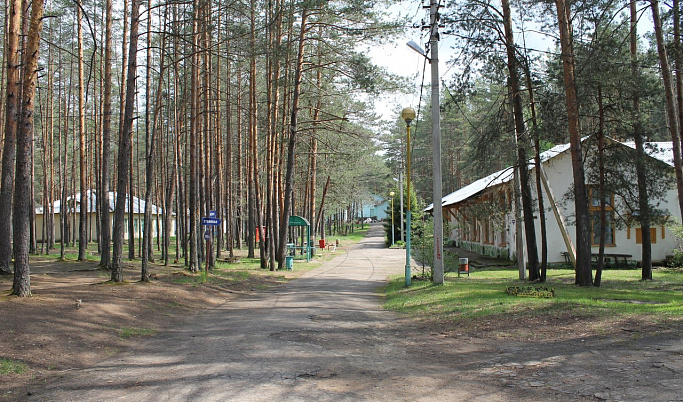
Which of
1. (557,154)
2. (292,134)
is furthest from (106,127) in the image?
(557,154)

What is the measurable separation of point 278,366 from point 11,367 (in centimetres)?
305

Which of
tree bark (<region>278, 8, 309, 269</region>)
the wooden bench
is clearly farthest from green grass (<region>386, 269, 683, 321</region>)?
tree bark (<region>278, 8, 309, 269</region>)

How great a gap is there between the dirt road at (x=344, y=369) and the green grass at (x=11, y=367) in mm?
485

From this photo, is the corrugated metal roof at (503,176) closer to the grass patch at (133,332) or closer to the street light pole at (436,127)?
the street light pole at (436,127)

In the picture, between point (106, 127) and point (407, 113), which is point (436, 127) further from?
point (106, 127)

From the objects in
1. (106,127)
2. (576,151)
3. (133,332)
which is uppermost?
(106,127)

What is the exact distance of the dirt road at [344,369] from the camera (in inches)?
216

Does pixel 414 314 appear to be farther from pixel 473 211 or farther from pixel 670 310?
pixel 473 211

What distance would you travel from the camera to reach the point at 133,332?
9.28 m

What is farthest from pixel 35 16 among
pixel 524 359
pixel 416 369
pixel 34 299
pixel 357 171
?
pixel 357 171

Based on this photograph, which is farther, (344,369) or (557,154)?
(557,154)

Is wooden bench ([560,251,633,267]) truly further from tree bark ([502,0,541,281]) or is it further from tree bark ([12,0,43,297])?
tree bark ([12,0,43,297])

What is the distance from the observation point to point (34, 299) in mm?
9977

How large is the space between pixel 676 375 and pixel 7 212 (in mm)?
15313
